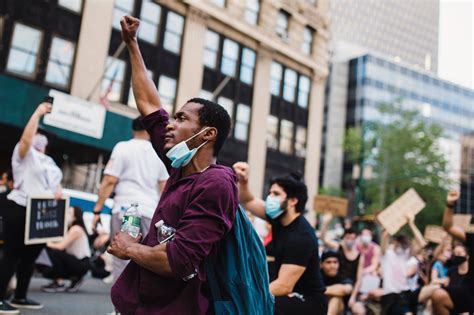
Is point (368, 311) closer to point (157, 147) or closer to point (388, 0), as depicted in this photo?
point (157, 147)

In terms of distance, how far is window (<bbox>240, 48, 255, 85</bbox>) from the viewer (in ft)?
80.1

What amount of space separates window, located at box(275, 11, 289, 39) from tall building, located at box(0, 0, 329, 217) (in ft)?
0.18

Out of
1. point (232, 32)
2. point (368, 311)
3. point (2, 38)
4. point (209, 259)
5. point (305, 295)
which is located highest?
point (232, 32)

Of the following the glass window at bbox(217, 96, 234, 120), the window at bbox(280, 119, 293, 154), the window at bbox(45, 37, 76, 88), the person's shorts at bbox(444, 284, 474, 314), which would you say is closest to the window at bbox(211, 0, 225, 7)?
the glass window at bbox(217, 96, 234, 120)

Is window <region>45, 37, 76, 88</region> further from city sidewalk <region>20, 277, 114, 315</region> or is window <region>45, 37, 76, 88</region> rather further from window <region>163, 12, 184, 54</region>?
city sidewalk <region>20, 277, 114, 315</region>

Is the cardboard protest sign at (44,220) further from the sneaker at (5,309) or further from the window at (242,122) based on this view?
the window at (242,122)

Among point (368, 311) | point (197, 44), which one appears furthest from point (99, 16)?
point (368, 311)

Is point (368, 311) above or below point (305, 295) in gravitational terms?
below

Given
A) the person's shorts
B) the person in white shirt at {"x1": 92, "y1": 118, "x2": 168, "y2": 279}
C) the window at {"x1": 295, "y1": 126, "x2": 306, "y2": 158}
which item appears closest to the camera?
the person in white shirt at {"x1": 92, "y1": 118, "x2": 168, "y2": 279}

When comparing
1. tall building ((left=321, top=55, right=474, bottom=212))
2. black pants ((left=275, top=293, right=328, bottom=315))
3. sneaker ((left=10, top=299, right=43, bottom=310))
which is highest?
tall building ((left=321, top=55, right=474, bottom=212))

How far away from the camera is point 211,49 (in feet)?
75.7

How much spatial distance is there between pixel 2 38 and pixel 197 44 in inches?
330

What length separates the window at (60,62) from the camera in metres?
17.5

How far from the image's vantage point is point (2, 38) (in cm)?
1627
